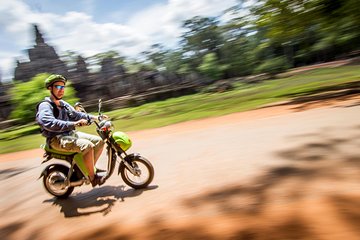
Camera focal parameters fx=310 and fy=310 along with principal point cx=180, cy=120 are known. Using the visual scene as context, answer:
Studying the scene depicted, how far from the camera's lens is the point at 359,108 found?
27.2 ft

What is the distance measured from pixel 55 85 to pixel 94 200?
1.83 m

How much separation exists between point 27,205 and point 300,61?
2258 inches

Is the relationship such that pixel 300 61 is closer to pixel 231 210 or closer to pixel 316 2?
pixel 316 2

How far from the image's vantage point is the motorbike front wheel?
4.71 metres

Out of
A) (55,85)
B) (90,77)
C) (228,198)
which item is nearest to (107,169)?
(55,85)

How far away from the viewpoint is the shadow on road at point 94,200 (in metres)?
4.38

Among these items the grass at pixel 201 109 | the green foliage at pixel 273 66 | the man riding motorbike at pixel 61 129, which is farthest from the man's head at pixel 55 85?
the green foliage at pixel 273 66

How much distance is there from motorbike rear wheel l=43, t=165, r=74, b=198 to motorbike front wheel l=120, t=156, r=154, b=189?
928mm

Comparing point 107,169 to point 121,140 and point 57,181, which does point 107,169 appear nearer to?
point 121,140

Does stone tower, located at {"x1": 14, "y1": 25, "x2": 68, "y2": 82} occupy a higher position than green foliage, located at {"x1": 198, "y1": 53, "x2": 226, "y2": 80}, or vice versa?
stone tower, located at {"x1": 14, "y1": 25, "x2": 68, "y2": 82}

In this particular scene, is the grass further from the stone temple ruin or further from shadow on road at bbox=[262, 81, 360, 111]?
the stone temple ruin

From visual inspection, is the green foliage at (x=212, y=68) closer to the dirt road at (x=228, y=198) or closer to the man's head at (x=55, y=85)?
the dirt road at (x=228, y=198)

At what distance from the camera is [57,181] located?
4.92 m

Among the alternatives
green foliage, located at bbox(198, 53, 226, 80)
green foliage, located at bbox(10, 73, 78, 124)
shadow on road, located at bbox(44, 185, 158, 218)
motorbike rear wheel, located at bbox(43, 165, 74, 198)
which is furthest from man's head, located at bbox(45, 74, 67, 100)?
green foliage, located at bbox(198, 53, 226, 80)
